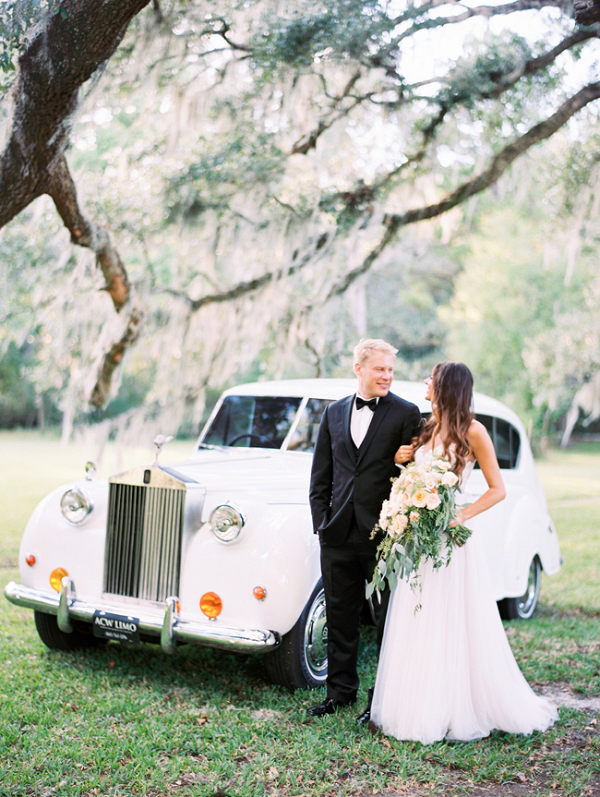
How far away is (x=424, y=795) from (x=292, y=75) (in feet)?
22.8

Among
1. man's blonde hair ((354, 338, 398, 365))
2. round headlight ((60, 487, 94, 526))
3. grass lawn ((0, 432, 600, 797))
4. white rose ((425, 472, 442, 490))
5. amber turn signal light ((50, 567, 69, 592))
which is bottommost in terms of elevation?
grass lawn ((0, 432, 600, 797))

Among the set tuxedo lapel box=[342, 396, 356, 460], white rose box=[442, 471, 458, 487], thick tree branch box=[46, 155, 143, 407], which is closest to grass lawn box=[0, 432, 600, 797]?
white rose box=[442, 471, 458, 487]

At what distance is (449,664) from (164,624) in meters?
1.60

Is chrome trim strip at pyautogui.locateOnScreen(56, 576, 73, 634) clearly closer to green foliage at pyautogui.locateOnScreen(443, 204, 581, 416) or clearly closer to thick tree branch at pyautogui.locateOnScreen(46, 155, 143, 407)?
thick tree branch at pyautogui.locateOnScreen(46, 155, 143, 407)

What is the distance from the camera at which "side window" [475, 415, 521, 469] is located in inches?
245

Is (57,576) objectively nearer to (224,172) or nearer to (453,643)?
(453,643)

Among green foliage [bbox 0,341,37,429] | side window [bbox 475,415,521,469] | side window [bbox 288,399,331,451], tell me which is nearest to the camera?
side window [bbox 288,399,331,451]

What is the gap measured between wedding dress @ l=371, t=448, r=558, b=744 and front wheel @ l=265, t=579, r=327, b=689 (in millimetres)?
597

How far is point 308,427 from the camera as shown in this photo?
5496 mm

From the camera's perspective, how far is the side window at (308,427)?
5438 mm

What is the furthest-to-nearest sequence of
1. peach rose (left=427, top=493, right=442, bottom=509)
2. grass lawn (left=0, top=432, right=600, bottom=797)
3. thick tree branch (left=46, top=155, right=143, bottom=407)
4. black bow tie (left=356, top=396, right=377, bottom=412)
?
thick tree branch (left=46, top=155, right=143, bottom=407), black bow tie (left=356, top=396, right=377, bottom=412), peach rose (left=427, top=493, right=442, bottom=509), grass lawn (left=0, top=432, right=600, bottom=797)

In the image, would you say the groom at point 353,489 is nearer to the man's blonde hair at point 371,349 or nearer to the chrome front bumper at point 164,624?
the man's blonde hair at point 371,349

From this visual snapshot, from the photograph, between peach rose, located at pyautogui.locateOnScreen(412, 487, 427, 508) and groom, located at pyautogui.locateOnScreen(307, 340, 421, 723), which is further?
groom, located at pyautogui.locateOnScreen(307, 340, 421, 723)

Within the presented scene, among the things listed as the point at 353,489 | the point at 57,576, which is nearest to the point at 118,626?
the point at 57,576
